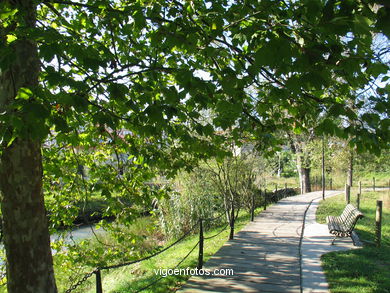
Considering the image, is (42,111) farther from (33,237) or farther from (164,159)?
(164,159)

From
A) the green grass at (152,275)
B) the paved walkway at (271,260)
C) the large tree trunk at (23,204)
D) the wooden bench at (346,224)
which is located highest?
the large tree trunk at (23,204)

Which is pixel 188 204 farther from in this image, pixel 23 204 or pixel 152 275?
pixel 23 204

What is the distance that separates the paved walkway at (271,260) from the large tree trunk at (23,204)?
8.56ft

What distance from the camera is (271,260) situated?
6.79m

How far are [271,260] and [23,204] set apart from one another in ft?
16.5

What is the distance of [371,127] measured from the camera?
122 inches

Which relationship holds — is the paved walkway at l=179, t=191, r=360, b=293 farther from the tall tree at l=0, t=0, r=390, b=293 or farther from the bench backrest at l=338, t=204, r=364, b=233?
the tall tree at l=0, t=0, r=390, b=293

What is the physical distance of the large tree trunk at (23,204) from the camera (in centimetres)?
331

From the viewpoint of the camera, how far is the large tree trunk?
331cm

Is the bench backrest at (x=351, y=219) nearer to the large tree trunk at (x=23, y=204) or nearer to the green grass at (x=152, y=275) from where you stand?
the green grass at (x=152, y=275)

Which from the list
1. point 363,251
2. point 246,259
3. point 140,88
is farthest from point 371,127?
point 363,251

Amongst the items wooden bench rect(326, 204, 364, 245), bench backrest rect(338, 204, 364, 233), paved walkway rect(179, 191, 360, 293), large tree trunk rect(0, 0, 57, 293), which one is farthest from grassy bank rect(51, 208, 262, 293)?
bench backrest rect(338, 204, 364, 233)

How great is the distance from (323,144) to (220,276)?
15204mm

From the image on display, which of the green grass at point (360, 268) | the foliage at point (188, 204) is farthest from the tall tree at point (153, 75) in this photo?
the foliage at point (188, 204)
